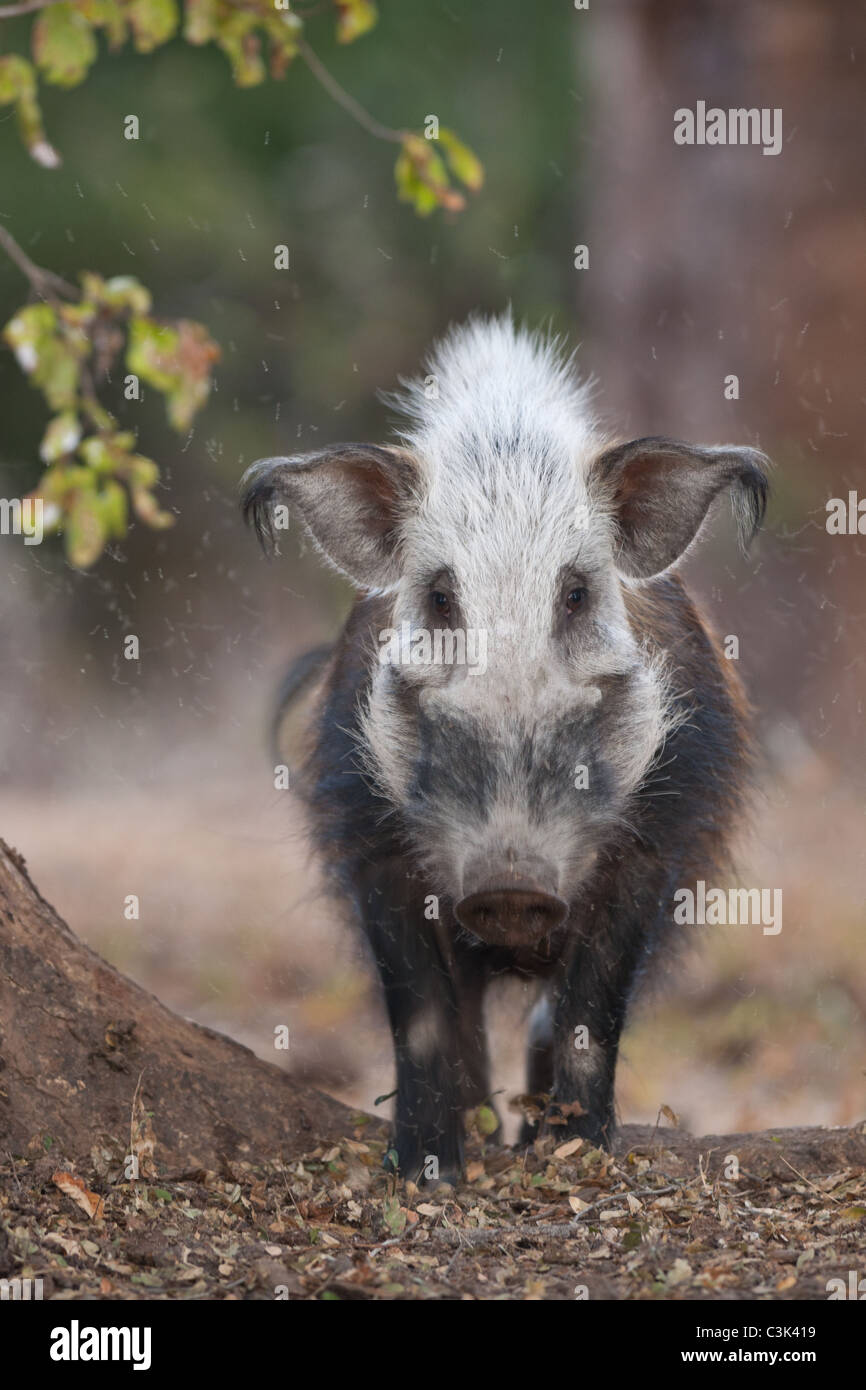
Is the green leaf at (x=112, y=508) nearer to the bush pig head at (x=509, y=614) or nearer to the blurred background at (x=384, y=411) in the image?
the bush pig head at (x=509, y=614)

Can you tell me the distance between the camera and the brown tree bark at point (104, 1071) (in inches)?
184

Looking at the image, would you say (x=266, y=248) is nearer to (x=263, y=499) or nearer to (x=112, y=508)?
(x=263, y=499)

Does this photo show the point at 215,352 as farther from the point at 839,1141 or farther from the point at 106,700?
the point at 106,700

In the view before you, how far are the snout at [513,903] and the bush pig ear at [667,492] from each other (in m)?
1.37

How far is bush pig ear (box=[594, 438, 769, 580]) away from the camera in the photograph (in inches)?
206

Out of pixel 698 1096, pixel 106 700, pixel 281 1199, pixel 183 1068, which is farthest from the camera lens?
pixel 106 700

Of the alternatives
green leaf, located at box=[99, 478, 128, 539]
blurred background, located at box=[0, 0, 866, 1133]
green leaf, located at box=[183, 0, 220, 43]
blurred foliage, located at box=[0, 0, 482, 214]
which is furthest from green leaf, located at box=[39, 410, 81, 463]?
blurred background, located at box=[0, 0, 866, 1133]

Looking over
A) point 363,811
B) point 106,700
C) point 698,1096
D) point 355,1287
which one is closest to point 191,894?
point 106,700

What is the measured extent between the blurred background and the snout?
5.47 feet

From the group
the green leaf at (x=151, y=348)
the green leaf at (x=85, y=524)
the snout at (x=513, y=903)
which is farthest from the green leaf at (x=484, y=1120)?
the green leaf at (x=151, y=348)

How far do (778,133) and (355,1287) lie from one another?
8.13 m

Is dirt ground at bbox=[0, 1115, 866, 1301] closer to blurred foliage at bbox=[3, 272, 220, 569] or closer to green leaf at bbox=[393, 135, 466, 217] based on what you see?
blurred foliage at bbox=[3, 272, 220, 569]

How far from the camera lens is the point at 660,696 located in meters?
A: 5.32

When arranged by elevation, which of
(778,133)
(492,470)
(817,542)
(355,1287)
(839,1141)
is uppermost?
(778,133)
